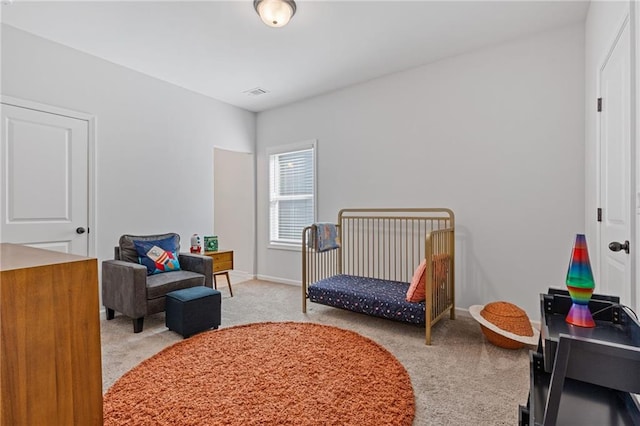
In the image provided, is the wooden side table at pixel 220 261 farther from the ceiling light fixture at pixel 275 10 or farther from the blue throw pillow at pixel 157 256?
the ceiling light fixture at pixel 275 10

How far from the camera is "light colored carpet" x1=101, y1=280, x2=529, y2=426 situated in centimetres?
176

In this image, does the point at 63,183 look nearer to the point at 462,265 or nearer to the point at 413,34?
the point at 413,34

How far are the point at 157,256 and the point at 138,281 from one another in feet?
1.81

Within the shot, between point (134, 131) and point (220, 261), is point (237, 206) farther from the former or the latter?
point (134, 131)

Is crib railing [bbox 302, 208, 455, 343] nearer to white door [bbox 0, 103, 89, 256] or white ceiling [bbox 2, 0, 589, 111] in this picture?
white ceiling [bbox 2, 0, 589, 111]

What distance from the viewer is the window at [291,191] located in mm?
4520

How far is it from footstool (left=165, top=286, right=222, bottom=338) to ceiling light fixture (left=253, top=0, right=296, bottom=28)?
2.34 metres

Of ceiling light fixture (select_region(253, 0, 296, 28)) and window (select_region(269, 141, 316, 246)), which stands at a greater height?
ceiling light fixture (select_region(253, 0, 296, 28))

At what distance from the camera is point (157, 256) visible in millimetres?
3336

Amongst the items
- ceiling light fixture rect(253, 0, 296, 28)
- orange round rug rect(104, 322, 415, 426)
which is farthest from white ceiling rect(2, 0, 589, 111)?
orange round rug rect(104, 322, 415, 426)

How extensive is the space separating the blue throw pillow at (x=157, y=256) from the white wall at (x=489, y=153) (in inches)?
84.0

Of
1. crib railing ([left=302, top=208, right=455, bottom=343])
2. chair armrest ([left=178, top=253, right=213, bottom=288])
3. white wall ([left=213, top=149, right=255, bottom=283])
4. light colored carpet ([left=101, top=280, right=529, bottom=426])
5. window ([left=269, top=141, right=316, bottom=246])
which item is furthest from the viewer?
white wall ([left=213, top=149, right=255, bottom=283])

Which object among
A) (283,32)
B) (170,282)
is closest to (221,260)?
(170,282)

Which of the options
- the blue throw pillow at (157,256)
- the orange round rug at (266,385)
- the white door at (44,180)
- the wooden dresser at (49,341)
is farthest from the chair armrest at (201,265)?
the wooden dresser at (49,341)
